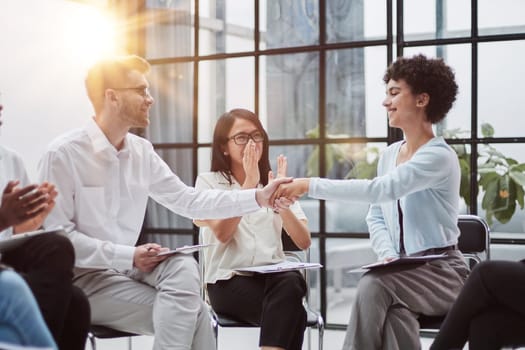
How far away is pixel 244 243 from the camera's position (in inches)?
112

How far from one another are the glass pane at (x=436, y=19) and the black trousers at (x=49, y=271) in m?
2.57

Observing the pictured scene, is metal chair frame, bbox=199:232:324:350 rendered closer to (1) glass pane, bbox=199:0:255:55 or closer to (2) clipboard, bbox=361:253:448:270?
(2) clipboard, bbox=361:253:448:270

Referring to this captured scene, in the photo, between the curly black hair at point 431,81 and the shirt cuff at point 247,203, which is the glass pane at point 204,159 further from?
the curly black hair at point 431,81

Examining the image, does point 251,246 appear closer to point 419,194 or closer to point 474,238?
point 419,194

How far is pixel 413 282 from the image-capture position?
8.20 ft

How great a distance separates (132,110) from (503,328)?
154 centimetres

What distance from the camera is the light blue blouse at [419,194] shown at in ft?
8.38

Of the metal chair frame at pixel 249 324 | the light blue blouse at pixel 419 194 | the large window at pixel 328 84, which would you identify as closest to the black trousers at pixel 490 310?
the light blue blouse at pixel 419 194

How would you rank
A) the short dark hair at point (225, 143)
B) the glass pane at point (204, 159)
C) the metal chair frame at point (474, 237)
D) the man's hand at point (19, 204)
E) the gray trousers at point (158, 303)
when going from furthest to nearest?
the glass pane at point (204, 159), the short dark hair at point (225, 143), the metal chair frame at point (474, 237), the gray trousers at point (158, 303), the man's hand at point (19, 204)

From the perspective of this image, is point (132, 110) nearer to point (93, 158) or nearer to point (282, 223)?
point (93, 158)

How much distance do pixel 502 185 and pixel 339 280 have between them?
1094 millimetres

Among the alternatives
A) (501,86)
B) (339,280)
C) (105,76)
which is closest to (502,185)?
(501,86)

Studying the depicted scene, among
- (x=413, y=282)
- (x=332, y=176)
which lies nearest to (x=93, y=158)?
(x=413, y=282)

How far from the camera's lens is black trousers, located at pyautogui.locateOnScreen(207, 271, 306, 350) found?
8.20 feet
